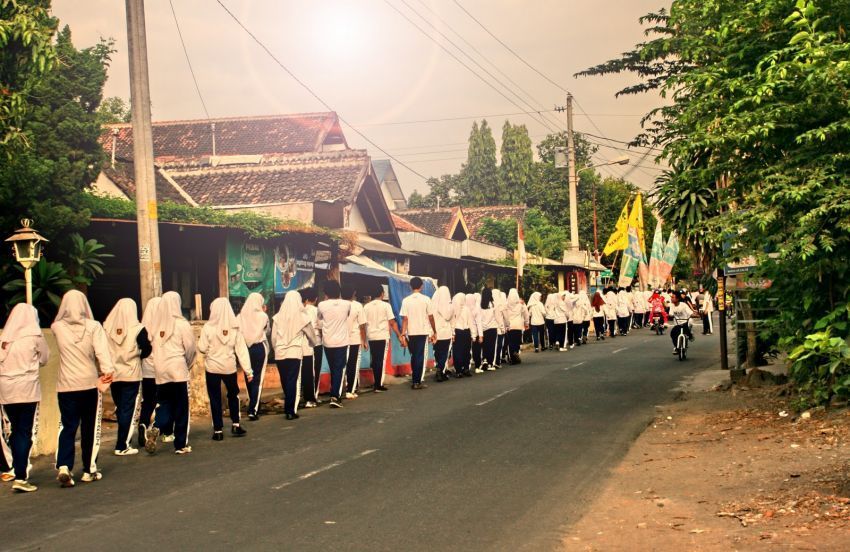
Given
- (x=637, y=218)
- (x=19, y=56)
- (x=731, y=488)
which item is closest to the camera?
(x=731, y=488)

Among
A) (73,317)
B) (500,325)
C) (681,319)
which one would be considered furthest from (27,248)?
(681,319)

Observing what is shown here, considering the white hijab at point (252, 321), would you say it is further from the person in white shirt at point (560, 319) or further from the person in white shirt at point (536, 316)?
the person in white shirt at point (560, 319)

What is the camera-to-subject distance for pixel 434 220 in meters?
50.0

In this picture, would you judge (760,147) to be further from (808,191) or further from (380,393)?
(380,393)

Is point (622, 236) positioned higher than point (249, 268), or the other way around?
point (622, 236)

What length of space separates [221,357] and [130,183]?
511 inches

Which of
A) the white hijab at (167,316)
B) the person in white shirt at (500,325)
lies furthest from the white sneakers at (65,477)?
the person in white shirt at (500,325)

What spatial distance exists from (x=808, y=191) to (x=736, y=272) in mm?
7326

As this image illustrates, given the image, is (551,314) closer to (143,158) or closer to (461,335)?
(461,335)

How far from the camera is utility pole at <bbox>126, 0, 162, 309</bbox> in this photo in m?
14.4

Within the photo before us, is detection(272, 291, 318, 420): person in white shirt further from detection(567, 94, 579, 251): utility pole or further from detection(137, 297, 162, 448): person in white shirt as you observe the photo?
detection(567, 94, 579, 251): utility pole

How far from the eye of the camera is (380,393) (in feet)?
60.1

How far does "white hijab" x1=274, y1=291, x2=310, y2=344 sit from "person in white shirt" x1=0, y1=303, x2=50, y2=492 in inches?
219

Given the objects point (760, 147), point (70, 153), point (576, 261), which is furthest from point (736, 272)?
point (576, 261)
